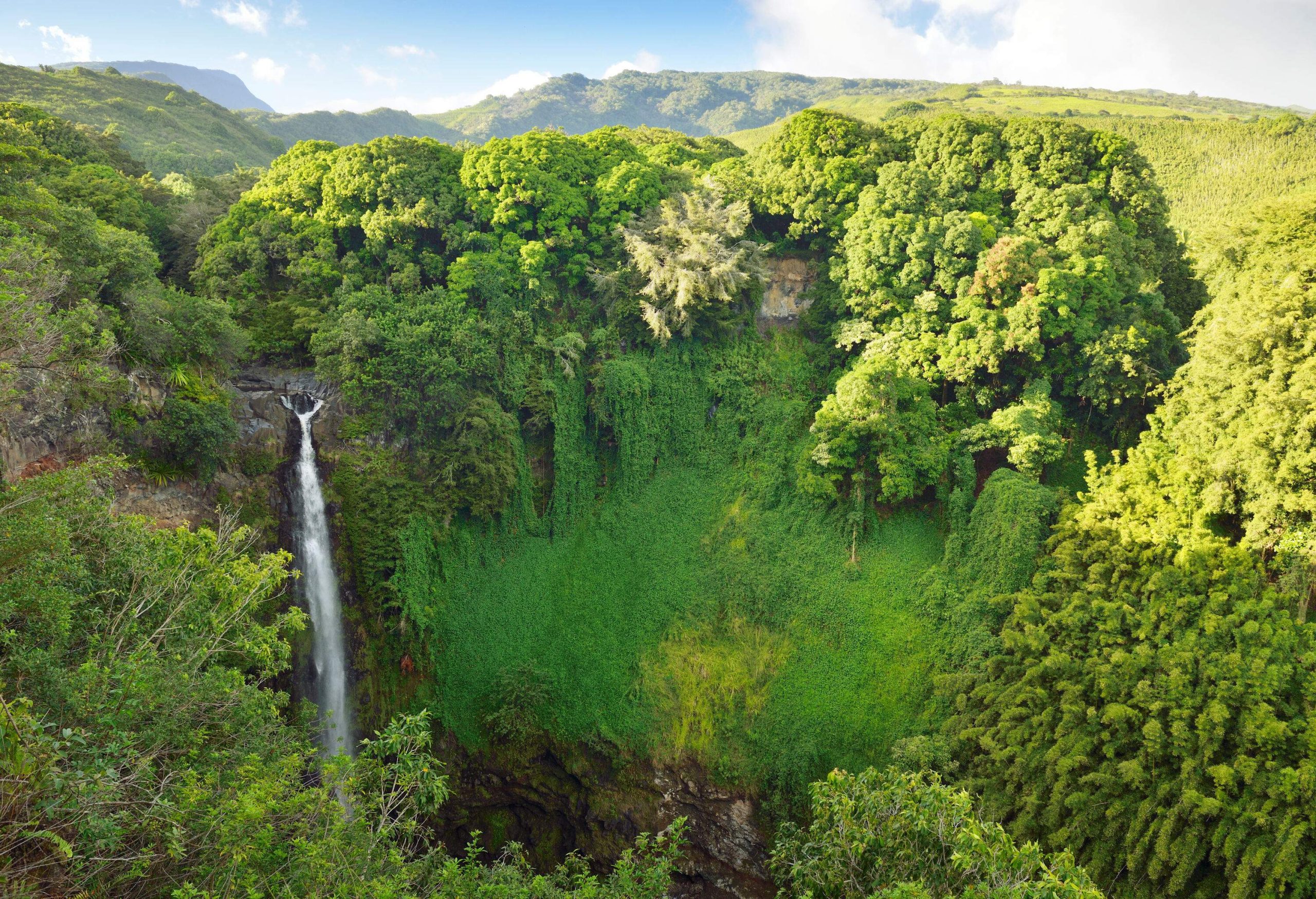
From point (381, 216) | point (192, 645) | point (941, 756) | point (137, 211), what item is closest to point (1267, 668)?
point (941, 756)

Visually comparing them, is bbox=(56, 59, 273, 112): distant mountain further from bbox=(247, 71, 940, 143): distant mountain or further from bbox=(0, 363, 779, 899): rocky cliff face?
bbox=(0, 363, 779, 899): rocky cliff face

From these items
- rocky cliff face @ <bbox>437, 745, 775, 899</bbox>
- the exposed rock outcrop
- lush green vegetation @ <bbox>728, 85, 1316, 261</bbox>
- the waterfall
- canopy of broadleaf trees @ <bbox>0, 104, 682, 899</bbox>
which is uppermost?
lush green vegetation @ <bbox>728, 85, 1316, 261</bbox>

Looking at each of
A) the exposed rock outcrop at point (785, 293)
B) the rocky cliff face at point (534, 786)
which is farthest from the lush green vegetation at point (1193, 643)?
the exposed rock outcrop at point (785, 293)

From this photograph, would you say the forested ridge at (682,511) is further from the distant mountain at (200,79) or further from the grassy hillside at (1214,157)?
the distant mountain at (200,79)

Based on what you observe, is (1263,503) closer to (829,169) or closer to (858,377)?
(858,377)

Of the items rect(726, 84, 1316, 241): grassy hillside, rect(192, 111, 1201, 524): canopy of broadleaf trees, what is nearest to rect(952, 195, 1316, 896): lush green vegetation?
rect(192, 111, 1201, 524): canopy of broadleaf trees

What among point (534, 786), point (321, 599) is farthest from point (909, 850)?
point (321, 599)
